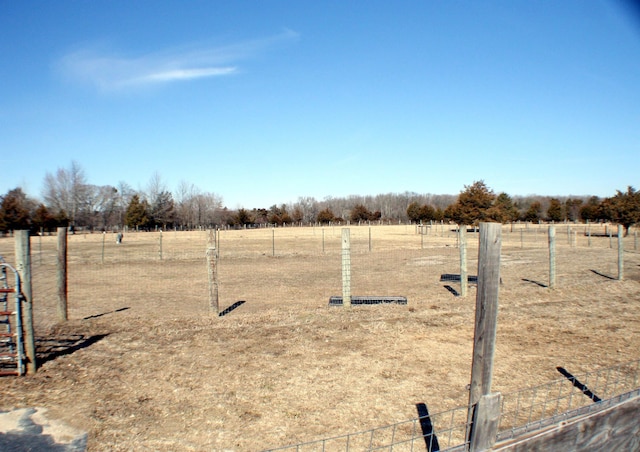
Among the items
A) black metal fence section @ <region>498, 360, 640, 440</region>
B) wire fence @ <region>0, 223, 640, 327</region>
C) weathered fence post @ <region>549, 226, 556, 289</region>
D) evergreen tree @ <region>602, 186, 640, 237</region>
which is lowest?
black metal fence section @ <region>498, 360, 640, 440</region>

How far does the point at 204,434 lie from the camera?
13.2ft

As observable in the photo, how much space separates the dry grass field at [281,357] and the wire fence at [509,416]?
7.6 inches

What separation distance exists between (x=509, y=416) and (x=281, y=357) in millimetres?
3222

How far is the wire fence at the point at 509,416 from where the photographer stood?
145 inches

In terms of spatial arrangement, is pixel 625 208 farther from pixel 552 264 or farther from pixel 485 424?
pixel 485 424

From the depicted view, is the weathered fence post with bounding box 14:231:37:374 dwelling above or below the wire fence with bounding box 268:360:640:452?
above

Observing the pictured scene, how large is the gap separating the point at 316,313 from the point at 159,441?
517 centimetres

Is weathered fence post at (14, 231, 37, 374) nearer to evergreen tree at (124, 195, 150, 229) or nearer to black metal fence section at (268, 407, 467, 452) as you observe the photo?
black metal fence section at (268, 407, 467, 452)

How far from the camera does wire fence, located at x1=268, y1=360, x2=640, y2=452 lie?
3695 millimetres

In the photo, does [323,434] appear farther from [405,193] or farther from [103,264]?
[405,193]

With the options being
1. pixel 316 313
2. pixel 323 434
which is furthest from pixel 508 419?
pixel 316 313

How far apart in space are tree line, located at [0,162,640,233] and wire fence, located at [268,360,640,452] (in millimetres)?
26455

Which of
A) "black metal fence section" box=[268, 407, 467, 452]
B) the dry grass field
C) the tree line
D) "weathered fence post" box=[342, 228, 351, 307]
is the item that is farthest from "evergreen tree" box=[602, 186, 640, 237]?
"black metal fence section" box=[268, 407, 467, 452]

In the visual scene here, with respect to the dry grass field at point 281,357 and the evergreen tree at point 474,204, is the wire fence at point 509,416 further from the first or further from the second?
the evergreen tree at point 474,204
